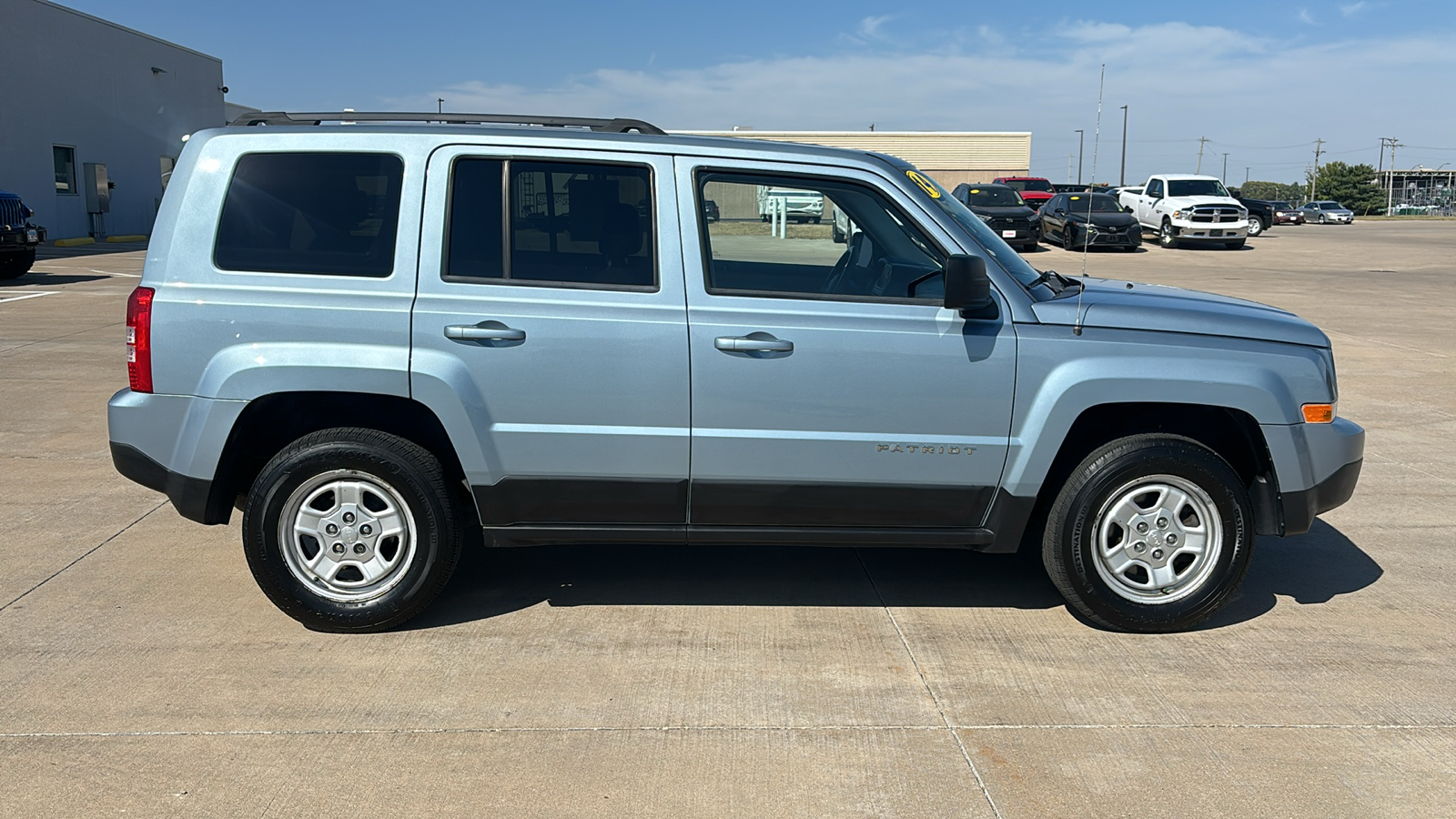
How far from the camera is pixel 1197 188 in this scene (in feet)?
110

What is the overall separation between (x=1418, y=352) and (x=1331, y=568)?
342 inches

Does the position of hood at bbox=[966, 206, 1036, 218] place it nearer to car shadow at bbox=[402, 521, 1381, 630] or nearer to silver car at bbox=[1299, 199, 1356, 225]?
car shadow at bbox=[402, 521, 1381, 630]

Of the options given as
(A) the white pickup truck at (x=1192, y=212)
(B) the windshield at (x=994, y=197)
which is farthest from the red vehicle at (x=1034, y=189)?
(B) the windshield at (x=994, y=197)

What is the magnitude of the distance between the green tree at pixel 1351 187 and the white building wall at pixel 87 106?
367ft

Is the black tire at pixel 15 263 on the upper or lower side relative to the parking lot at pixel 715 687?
upper

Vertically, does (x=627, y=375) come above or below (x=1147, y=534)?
above

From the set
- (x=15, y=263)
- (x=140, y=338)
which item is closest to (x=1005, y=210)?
(x=15, y=263)

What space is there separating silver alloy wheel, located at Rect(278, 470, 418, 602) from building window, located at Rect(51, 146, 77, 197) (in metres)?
32.4

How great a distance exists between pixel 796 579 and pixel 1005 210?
27.3 metres

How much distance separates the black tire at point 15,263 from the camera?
19.2 meters

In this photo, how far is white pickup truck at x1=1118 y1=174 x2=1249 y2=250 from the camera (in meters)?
31.8

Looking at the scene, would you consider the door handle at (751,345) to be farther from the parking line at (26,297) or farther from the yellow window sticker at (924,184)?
the parking line at (26,297)

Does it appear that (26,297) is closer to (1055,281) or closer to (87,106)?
(1055,281)

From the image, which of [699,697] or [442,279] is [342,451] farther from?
[699,697]
